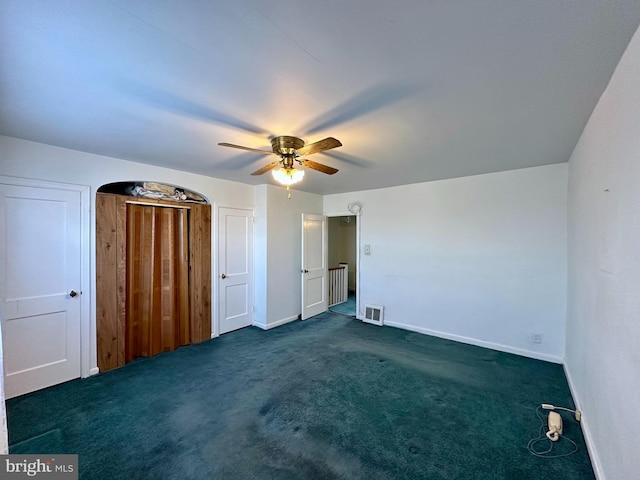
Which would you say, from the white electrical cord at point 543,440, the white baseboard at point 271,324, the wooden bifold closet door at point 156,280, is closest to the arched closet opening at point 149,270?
the wooden bifold closet door at point 156,280

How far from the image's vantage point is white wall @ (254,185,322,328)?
177 inches

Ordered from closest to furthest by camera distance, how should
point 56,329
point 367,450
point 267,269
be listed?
1. point 367,450
2. point 56,329
3. point 267,269

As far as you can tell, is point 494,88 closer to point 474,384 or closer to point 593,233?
point 593,233

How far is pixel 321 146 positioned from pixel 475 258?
9.78ft

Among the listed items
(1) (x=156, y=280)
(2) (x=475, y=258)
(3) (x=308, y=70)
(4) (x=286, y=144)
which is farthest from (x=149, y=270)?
(2) (x=475, y=258)

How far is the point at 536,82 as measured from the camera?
1.56 metres

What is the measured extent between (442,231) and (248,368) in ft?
10.9

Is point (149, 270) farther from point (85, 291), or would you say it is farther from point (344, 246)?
point (344, 246)

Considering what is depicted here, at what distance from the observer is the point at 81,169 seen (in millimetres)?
2875

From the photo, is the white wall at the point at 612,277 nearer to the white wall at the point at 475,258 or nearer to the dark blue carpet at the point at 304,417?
the dark blue carpet at the point at 304,417

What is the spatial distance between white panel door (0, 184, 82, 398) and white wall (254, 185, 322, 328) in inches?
90.8

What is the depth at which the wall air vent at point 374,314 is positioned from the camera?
15.4 feet

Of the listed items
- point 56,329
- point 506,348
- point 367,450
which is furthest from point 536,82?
point 56,329

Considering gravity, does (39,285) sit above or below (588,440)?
above
